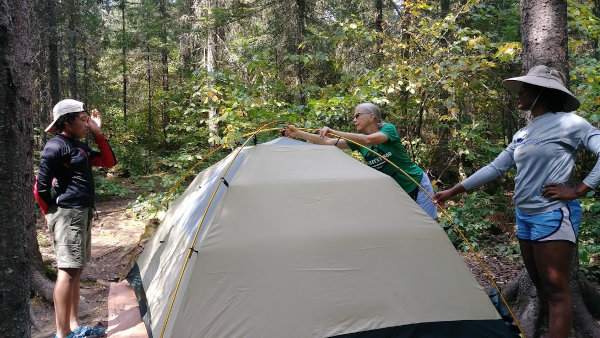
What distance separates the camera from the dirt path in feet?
11.9

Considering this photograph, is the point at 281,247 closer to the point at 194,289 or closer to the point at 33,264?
the point at 194,289

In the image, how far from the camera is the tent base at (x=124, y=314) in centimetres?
309

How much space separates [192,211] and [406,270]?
1.74 m

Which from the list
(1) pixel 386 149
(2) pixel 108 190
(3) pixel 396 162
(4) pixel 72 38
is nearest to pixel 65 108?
(1) pixel 386 149

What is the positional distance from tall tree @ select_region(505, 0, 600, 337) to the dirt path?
340cm

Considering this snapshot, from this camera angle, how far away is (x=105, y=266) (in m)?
5.33

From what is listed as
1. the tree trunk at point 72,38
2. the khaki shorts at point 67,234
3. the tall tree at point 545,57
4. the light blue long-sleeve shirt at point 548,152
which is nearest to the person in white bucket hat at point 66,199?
the khaki shorts at point 67,234

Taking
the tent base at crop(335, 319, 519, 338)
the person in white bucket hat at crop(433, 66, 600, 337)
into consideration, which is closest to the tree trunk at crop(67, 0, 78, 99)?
the tent base at crop(335, 319, 519, 338)

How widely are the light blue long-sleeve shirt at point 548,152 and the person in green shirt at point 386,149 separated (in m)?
1.03

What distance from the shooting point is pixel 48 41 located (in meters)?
11.3

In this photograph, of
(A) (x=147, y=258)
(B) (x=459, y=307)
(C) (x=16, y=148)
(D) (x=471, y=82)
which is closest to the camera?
(C) (x=16, y=148)

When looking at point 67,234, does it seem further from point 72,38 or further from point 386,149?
point 72,38

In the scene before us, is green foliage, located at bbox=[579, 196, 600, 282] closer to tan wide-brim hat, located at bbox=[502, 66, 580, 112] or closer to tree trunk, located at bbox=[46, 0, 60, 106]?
tan wide-brim hat, located at bbox=[502, 66, 580, 112]

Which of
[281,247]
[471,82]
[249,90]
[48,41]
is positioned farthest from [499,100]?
[48,41]
